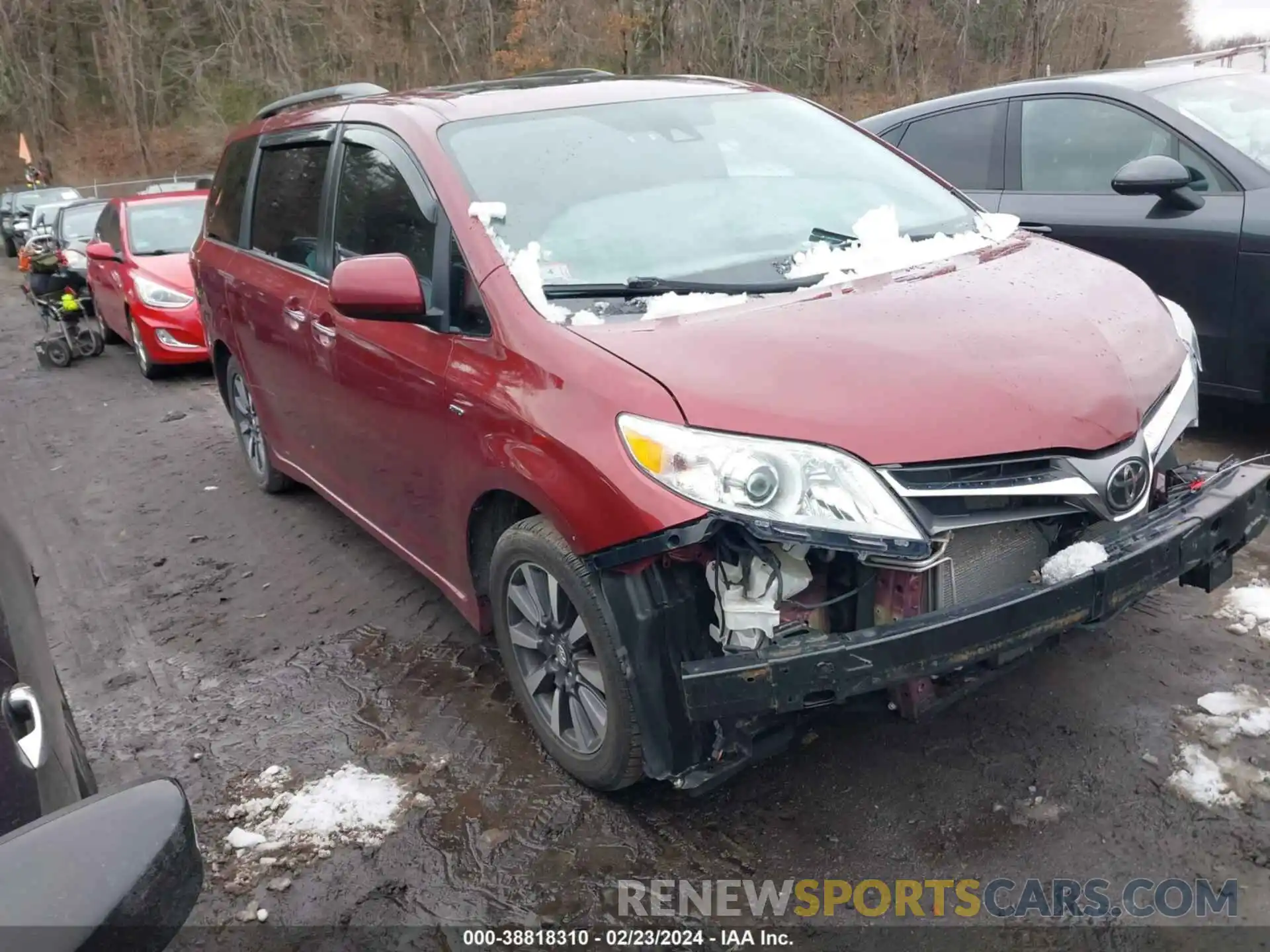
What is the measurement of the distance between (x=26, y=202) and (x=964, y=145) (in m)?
25.7

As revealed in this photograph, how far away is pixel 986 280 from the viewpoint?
3.03 metres

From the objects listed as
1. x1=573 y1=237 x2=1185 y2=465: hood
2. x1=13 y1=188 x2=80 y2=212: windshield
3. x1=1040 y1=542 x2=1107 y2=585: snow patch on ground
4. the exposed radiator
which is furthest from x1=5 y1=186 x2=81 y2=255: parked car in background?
x1=1040 y1=542 x2=1107 y2=585: snow patch on ground

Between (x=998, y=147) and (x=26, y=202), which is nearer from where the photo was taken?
(x=998, y=147)

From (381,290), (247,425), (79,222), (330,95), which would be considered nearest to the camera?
(381,290)

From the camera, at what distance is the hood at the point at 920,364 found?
244 centimetres

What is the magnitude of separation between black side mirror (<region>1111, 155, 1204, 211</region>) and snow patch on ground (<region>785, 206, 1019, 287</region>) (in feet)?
4.70

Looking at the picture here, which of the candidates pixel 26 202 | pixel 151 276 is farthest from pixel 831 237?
pixel 26 202

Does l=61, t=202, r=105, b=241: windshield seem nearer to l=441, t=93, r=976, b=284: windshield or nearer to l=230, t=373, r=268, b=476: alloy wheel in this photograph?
l=230, t=373, r=268, b=476: alloy wheel

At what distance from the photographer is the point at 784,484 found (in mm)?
2395

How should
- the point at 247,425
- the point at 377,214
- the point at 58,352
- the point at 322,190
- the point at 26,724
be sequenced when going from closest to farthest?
the point at 26,724
the point at 377,214
the point at 322,190
the point at 247,425
the point at 58,352

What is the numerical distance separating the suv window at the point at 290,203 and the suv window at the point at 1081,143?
12.1 feet

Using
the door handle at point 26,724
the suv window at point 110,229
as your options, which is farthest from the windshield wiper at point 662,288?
the suv window at point 110,229

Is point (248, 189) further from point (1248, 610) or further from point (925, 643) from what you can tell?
point (1248, 610)

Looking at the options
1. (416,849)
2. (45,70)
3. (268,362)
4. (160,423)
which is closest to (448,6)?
(45,70)
